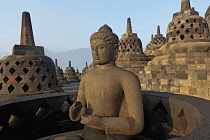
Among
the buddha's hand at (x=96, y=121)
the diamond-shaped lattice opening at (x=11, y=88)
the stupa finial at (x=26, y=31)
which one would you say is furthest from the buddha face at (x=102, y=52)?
the stupa finial at (x=26, y=31)

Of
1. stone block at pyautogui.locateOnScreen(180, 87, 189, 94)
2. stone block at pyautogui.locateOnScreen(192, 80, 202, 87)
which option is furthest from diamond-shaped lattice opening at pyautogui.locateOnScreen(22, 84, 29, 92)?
stone block at pyautogui.locateOnScreen(192, 80, 202, 87)

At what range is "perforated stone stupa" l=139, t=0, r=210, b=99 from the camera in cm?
546

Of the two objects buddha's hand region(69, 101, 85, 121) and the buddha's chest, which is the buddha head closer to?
the buddha's chest

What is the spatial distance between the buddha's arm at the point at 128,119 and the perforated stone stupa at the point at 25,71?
4.56 m

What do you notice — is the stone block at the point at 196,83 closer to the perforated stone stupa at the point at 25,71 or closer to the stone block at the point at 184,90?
the stone block at the point at 184,90

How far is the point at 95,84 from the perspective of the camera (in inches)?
87.4

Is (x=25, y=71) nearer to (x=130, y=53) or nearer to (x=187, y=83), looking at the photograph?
(x=187, y=83)

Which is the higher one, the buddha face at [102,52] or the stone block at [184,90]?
the buddha face at [102,52]

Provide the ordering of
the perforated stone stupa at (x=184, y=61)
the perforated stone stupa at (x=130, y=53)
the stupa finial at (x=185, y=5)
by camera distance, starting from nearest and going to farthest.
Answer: the perforated stone stupa at (x=184, y=61)
the stupa finial at (x=185, y=5)
the perforated stone stupa at (x=130, y=53)

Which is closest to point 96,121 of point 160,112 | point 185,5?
point 160,112

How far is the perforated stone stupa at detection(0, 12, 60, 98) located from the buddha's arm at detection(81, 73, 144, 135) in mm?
4565

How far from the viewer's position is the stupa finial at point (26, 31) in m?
6.50

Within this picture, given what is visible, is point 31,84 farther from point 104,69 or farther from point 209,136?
point 209,136

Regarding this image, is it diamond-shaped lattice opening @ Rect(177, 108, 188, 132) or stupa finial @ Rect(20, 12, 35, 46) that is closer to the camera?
diamond-shaped lattice opening @ Rect(177, 108, 188, 132)
